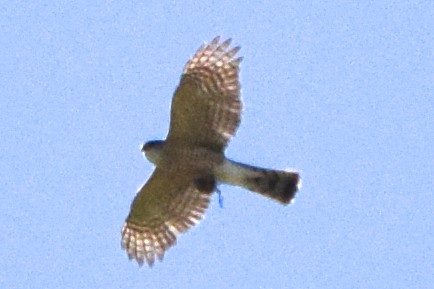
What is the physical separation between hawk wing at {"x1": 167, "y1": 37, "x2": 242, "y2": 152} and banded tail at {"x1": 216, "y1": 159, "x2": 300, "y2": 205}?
0.30m

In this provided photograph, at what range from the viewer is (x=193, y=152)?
21.3 meters

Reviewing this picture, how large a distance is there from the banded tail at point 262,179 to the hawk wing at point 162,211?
0.88 ft

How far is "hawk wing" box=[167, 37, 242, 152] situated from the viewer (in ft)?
69.4

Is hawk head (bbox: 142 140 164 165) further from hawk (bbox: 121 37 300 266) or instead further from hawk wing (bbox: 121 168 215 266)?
hawk wing (bbox: 121 168 215 266)

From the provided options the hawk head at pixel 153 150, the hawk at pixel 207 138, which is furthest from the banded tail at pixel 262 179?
the hawk head at pixel 153 150

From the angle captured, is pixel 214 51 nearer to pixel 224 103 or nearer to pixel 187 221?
pixel 224 103

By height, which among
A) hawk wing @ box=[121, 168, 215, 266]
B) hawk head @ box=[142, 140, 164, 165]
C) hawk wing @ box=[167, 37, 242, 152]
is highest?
hawk wing @ box=[167, 37, 242, 152]

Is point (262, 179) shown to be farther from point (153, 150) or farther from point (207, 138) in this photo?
point (153, 150)

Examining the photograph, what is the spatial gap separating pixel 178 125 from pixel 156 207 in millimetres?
1225

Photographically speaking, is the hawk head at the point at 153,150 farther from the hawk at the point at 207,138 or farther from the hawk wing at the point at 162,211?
the hawk wing at the point at 162,211

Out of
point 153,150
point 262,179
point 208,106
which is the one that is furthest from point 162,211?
point 208,106

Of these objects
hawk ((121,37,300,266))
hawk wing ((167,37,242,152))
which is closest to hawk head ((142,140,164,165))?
hawk ((121,37,300,266))

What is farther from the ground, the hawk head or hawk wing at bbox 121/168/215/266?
the hawk head

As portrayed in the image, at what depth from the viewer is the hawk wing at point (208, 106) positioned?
21156 millimetres
